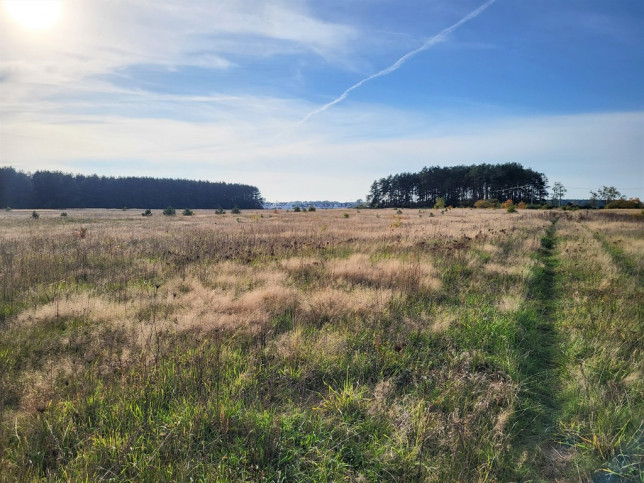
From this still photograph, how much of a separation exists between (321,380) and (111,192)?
5206 inches

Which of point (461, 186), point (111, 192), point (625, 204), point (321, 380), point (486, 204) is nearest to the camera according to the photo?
point (321, 380)

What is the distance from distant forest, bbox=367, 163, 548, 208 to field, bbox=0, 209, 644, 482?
3757 inches

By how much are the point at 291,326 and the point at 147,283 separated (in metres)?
4.73

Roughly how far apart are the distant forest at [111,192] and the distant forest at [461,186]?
175 ft

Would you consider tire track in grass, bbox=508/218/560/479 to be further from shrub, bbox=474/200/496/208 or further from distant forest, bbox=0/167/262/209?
shrub, bbox=474/200/496/208

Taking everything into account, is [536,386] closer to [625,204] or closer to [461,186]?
[625,204]

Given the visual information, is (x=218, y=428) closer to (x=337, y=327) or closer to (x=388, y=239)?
(x=337, y=327)

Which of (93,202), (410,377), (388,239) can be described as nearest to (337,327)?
(410,377)

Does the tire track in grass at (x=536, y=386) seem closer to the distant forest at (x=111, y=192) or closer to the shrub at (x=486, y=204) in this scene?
the distant forest at (x=111, y=192)

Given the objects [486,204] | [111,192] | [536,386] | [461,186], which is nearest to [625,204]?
[486,204]

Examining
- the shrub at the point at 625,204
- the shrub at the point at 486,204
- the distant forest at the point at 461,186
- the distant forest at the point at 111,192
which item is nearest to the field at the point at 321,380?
the distant forest at the point at 111,192

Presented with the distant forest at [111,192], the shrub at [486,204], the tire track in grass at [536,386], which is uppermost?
the distant forest at [111,192]

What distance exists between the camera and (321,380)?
4.21m

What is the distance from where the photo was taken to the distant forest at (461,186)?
3701 inches
